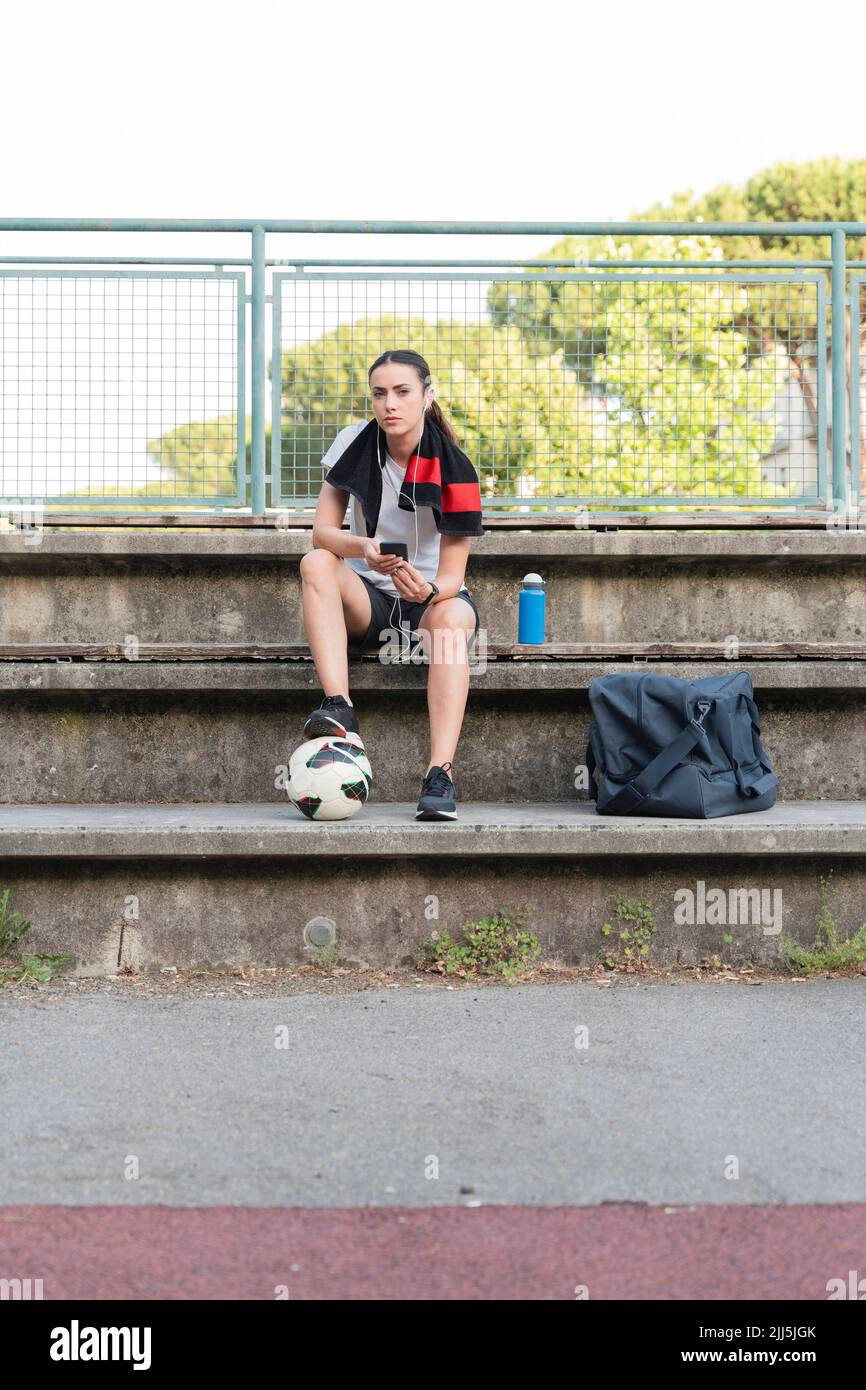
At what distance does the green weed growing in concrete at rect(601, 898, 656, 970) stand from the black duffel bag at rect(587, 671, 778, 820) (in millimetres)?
323

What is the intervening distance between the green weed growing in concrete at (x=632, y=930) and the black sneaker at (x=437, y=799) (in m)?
0.60

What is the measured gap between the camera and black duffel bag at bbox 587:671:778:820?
4.12 m

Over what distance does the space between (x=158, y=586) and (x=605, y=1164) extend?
3369 mm

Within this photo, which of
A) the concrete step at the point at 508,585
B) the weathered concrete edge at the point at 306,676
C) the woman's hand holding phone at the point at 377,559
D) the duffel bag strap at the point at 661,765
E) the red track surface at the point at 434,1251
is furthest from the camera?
the concrete step at the point at 508,585

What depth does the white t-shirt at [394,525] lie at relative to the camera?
4742mm

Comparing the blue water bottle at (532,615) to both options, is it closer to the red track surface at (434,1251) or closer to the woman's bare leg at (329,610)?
the woman's bare leg at (329,610)

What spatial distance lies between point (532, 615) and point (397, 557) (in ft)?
2.72

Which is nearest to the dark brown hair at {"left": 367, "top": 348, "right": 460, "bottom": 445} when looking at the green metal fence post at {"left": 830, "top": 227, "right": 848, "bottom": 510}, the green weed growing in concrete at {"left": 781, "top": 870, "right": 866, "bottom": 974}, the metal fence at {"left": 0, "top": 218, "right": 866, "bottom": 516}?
the metal fence at {"left": 0, "top": 218, "right": 866, "bottom": 516}

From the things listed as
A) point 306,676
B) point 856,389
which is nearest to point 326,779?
point 306,676

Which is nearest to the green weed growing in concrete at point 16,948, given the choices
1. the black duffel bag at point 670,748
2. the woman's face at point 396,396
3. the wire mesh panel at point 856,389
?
the black duffel bag at point 670,748

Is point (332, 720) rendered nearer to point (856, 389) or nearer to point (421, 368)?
point (421, 368)
